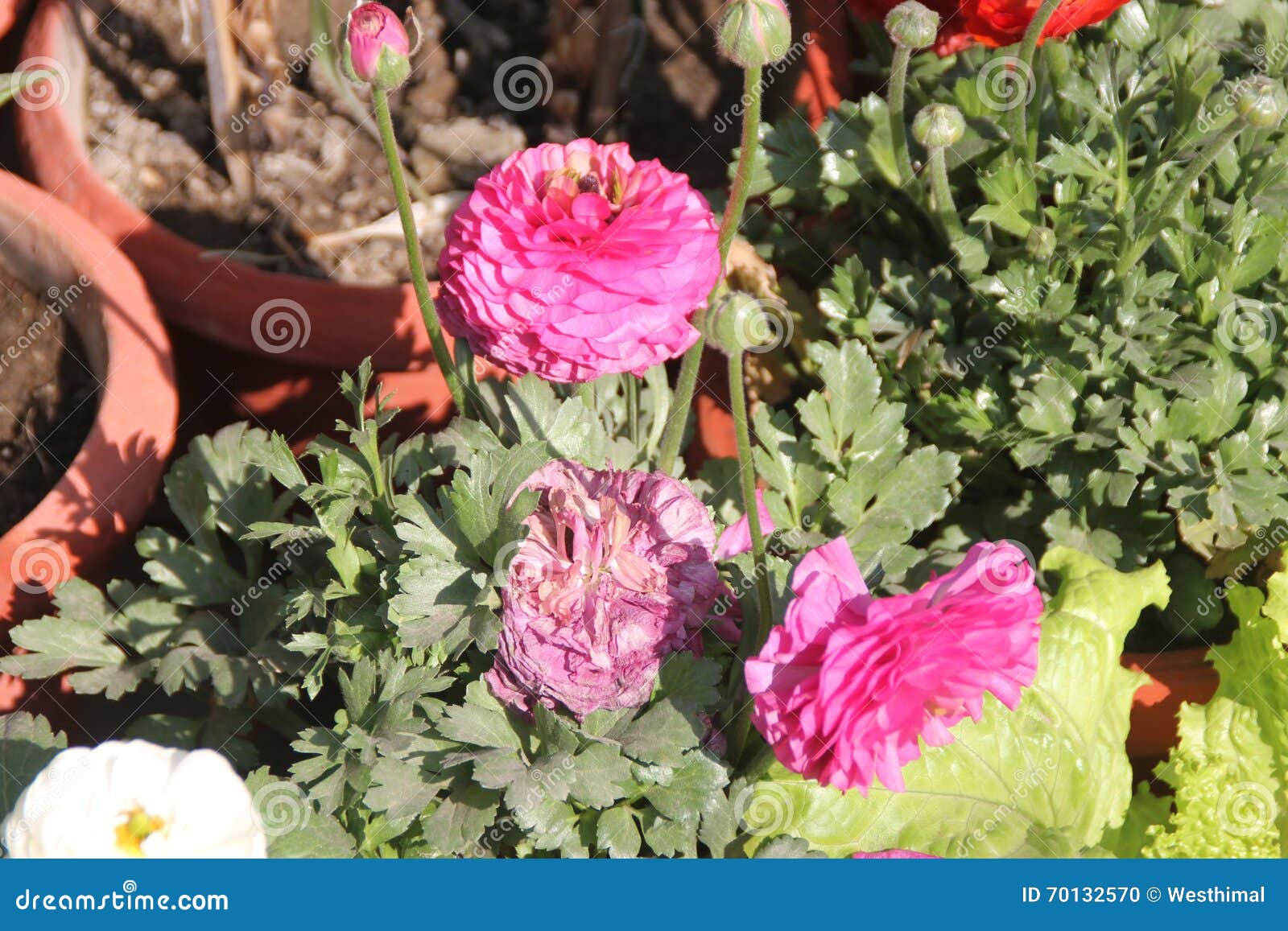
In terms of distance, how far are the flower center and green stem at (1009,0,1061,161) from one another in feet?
2.83

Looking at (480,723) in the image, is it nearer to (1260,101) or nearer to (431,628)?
(431,628)

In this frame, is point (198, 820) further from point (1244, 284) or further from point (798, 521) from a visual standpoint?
point (1244, 284)

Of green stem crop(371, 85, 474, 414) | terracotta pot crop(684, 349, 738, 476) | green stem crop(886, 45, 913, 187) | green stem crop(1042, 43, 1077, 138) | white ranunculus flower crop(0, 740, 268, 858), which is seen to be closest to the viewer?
white ranunculus flower crop(0, 740, 268, 858)

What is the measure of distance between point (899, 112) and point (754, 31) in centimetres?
40

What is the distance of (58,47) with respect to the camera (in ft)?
4.51

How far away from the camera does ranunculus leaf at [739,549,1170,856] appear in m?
0.97

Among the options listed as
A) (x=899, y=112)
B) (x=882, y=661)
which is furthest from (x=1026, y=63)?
(x=882, y=661)

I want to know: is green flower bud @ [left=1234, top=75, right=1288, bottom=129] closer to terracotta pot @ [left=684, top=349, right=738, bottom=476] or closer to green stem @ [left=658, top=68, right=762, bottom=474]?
green stem @ [left=658, top=68, right=762, bottom=474]

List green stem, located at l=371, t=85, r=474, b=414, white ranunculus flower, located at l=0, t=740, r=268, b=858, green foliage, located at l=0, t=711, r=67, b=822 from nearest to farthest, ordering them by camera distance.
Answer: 1. white ranunculus flower, located at l=0, t=740, r=268, b=858
2. green stem, located at l=371, t=85, r=474, b=414
3. green foliage, located at l=0, t=711, r=67, b=822

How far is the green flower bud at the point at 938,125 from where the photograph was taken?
0.97 metres

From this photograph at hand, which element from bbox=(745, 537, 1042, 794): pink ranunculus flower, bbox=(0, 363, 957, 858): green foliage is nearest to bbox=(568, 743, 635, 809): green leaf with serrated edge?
bbox=(0, 363, 957, 858): green foliage

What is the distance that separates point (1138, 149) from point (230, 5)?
101cm

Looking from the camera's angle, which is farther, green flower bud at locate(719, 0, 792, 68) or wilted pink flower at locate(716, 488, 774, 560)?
wilted pink flower at locate(716, 488, 774, 560)

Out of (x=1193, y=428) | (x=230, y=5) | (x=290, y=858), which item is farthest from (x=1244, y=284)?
(x=230, y=5)
